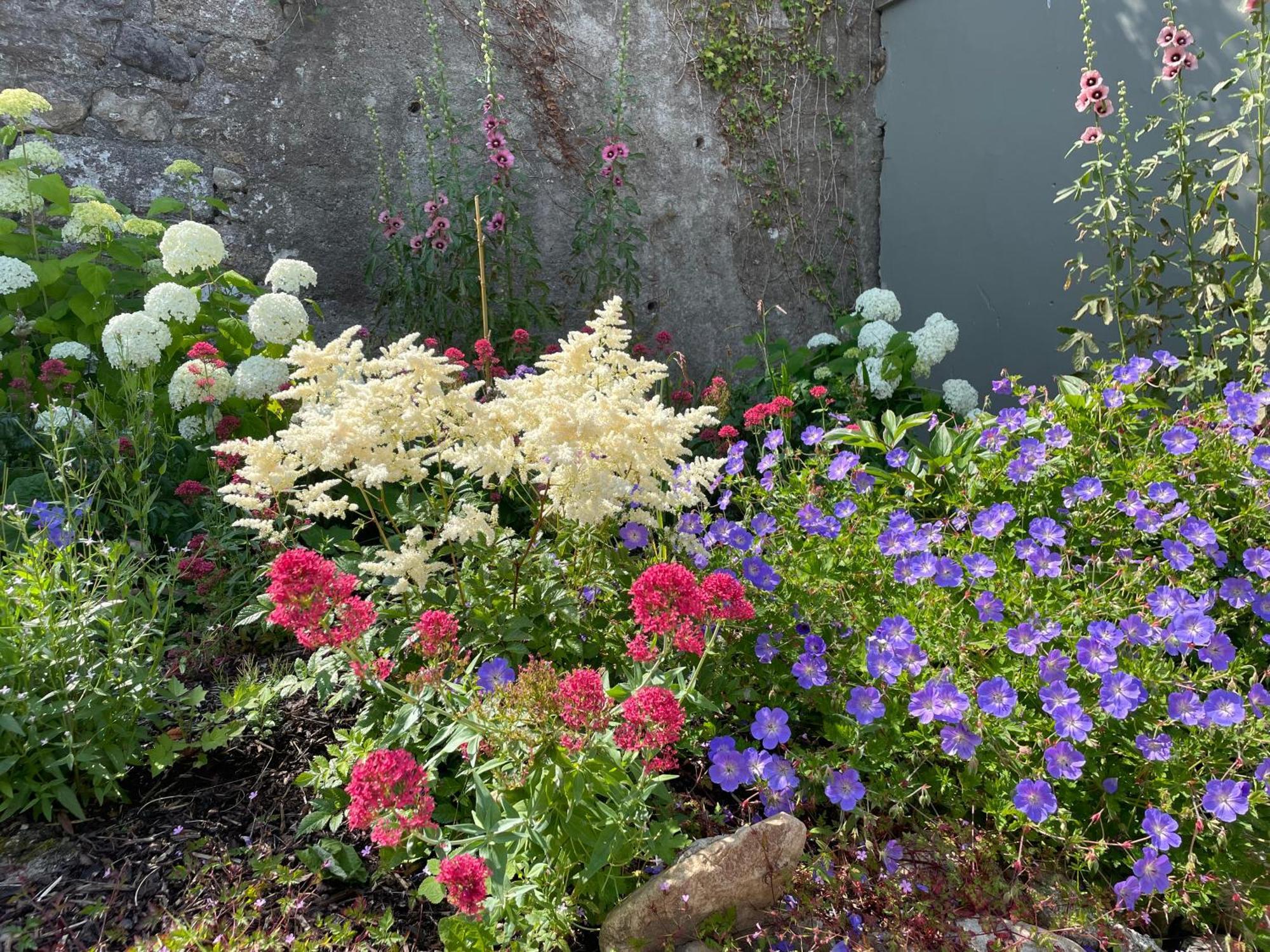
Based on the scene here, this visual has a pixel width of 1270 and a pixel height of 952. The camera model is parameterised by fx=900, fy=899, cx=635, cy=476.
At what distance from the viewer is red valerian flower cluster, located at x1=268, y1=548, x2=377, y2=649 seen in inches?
58.8

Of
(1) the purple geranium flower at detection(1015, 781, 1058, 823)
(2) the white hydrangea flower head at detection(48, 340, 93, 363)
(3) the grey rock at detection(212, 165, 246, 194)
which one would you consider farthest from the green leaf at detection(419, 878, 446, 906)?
(3) the grey rock at detection(212, 165, 246, 194)

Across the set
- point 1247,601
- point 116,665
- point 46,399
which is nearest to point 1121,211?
point 1247,601

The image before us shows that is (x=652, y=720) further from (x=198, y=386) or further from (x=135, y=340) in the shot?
(x=135, y=340)

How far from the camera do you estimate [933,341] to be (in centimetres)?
441

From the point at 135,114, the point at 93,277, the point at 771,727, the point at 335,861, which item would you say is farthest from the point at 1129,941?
the point at 135,114

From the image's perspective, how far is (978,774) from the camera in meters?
1.85

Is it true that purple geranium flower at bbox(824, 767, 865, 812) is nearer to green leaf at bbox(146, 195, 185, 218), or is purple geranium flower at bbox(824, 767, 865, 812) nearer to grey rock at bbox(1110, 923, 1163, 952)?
grey rock at bbox(1110, 923, 1163, 952)

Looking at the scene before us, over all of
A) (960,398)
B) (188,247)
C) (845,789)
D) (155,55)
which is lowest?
(845,789)

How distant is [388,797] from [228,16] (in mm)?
4487

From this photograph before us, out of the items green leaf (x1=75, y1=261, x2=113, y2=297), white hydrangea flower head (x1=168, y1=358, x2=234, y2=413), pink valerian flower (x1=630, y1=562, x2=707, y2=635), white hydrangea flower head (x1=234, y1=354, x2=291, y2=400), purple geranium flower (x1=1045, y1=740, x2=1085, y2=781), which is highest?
green leaf (x1=75, y1=261, x2=113, y2=297)

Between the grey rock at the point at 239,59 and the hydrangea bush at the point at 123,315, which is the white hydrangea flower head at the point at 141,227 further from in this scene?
the grey rock at the point at 239,59

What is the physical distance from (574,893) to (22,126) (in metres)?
3.91

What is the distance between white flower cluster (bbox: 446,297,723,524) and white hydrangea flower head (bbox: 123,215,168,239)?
8.66 feet

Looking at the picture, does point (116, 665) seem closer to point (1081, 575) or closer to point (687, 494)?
point (687, 494)
